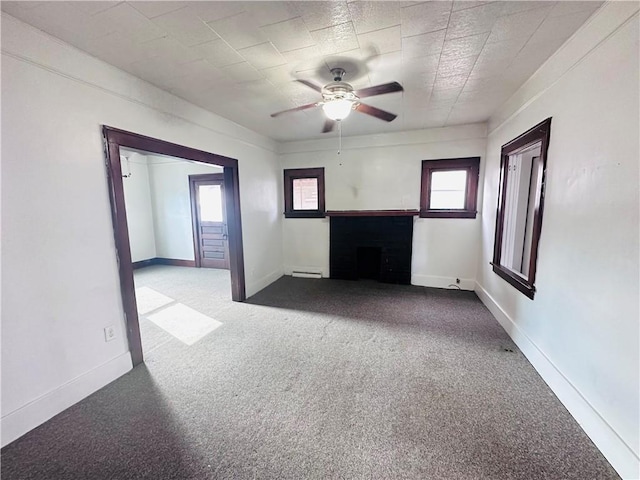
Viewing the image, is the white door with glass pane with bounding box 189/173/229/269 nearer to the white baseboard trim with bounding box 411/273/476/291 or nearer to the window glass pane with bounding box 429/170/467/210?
the white baseboard trim with bounding box 411/273/476/291

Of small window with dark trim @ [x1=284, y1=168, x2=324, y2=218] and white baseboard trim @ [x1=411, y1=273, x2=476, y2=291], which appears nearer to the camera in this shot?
white baseboard trim @ [x1=411, y1=273, x2=476, y2=291]

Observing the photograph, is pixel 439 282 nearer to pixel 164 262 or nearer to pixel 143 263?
pixel 164 262

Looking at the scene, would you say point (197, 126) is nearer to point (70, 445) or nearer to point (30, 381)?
point (30, 381)

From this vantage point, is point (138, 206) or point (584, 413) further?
point (138, 206)

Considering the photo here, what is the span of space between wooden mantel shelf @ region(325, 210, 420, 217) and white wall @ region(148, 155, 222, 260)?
333 cm

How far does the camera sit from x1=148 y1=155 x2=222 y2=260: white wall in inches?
231

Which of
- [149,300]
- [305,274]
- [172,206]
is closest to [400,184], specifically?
[305,274]

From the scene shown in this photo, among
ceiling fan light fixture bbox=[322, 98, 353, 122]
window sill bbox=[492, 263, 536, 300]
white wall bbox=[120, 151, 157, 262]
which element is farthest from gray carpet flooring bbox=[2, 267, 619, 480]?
white wall bbox=[120, 151, 157, 262]

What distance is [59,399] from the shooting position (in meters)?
1.87

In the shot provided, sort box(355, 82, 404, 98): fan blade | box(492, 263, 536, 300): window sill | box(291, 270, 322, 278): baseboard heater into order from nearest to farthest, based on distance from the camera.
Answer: box(355, 82, 404, 98): fan blade → box(492, 263, 536, 300): window sill → box(291, 270, 322, 278): baseboard heater

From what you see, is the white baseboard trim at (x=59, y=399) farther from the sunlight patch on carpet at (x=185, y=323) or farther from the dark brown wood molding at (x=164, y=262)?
the dark brown wood molding at (x=164, y=262)

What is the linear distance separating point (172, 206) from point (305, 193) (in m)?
3.26

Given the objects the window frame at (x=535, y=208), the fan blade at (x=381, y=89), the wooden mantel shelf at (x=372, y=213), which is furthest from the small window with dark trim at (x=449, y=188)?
the fan blade at (x=381, y=89)

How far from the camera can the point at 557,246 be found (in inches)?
79.8
